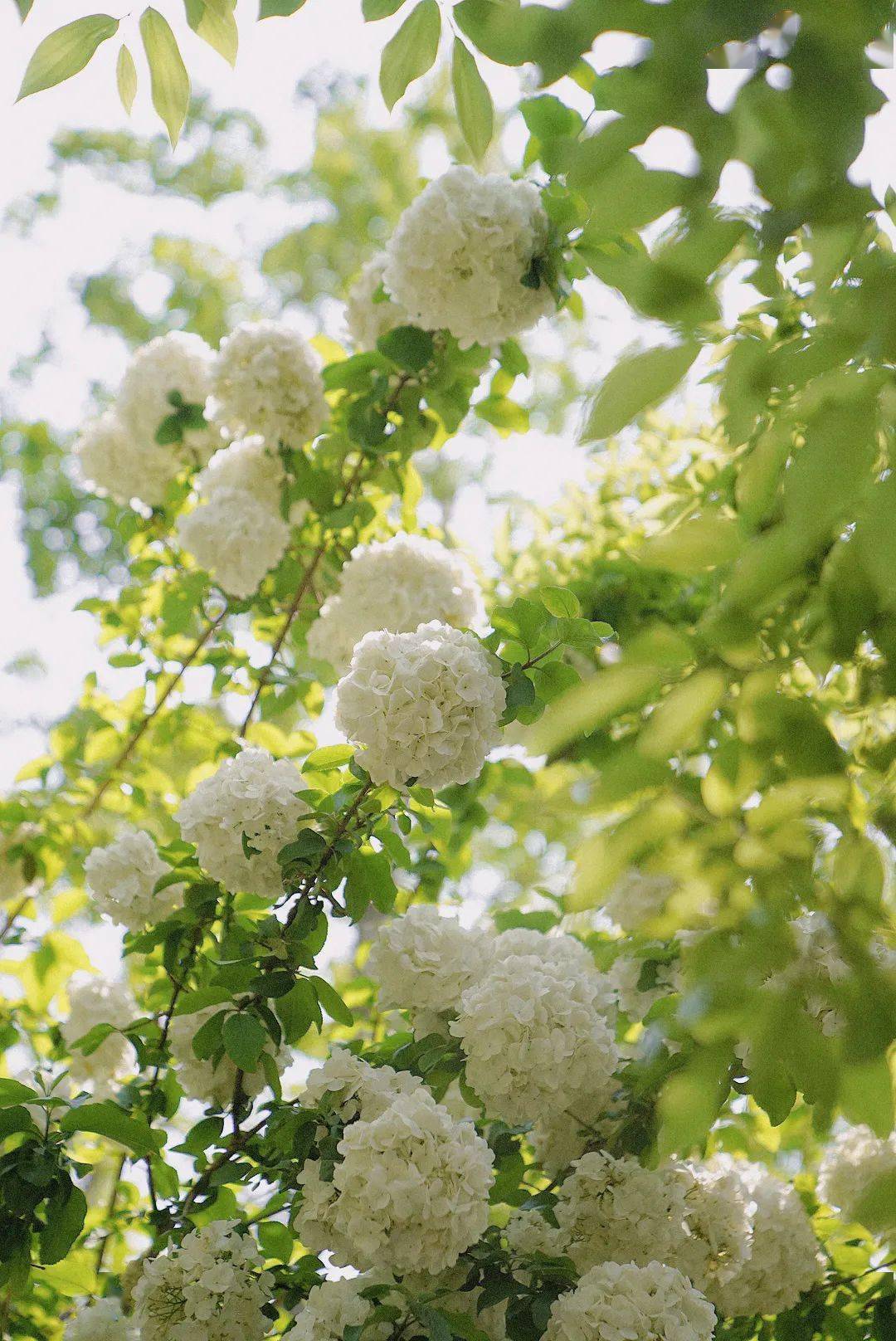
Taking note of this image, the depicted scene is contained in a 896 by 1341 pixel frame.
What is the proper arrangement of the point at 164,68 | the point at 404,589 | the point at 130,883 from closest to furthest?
the point at 164,68, the point at 130,883, the point at 404,589

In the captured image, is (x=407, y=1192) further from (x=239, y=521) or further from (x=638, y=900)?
(x=239, y=521)

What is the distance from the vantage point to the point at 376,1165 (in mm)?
1257

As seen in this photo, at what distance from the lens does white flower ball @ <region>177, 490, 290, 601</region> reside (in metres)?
2.08

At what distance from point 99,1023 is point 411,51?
5.26 ft

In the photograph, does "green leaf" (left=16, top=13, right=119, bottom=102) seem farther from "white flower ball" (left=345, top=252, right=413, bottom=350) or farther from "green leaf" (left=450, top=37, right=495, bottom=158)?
"white flower ball" (left=345, top=252, right=413, bottom=350)

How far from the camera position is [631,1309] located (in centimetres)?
122

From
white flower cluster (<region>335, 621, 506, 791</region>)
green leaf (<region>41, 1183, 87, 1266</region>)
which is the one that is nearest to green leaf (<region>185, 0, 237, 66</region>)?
white flower cluster (<region>335, 621, 506, 791</region>)

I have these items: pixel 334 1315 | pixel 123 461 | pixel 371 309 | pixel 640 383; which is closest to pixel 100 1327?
pixel 334 1315

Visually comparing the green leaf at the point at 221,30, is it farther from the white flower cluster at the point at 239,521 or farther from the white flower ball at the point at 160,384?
the white flower ball at the point at 160,384

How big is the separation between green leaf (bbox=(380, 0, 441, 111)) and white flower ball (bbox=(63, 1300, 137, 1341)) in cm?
170

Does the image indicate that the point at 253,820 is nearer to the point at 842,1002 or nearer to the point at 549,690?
the point at 549,690

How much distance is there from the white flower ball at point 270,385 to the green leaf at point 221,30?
2.66 ft

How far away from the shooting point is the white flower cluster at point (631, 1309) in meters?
1.21

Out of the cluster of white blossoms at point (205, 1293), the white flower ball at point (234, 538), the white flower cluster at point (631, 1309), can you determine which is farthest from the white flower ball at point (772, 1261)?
the white flower ball at point (234, 538)
